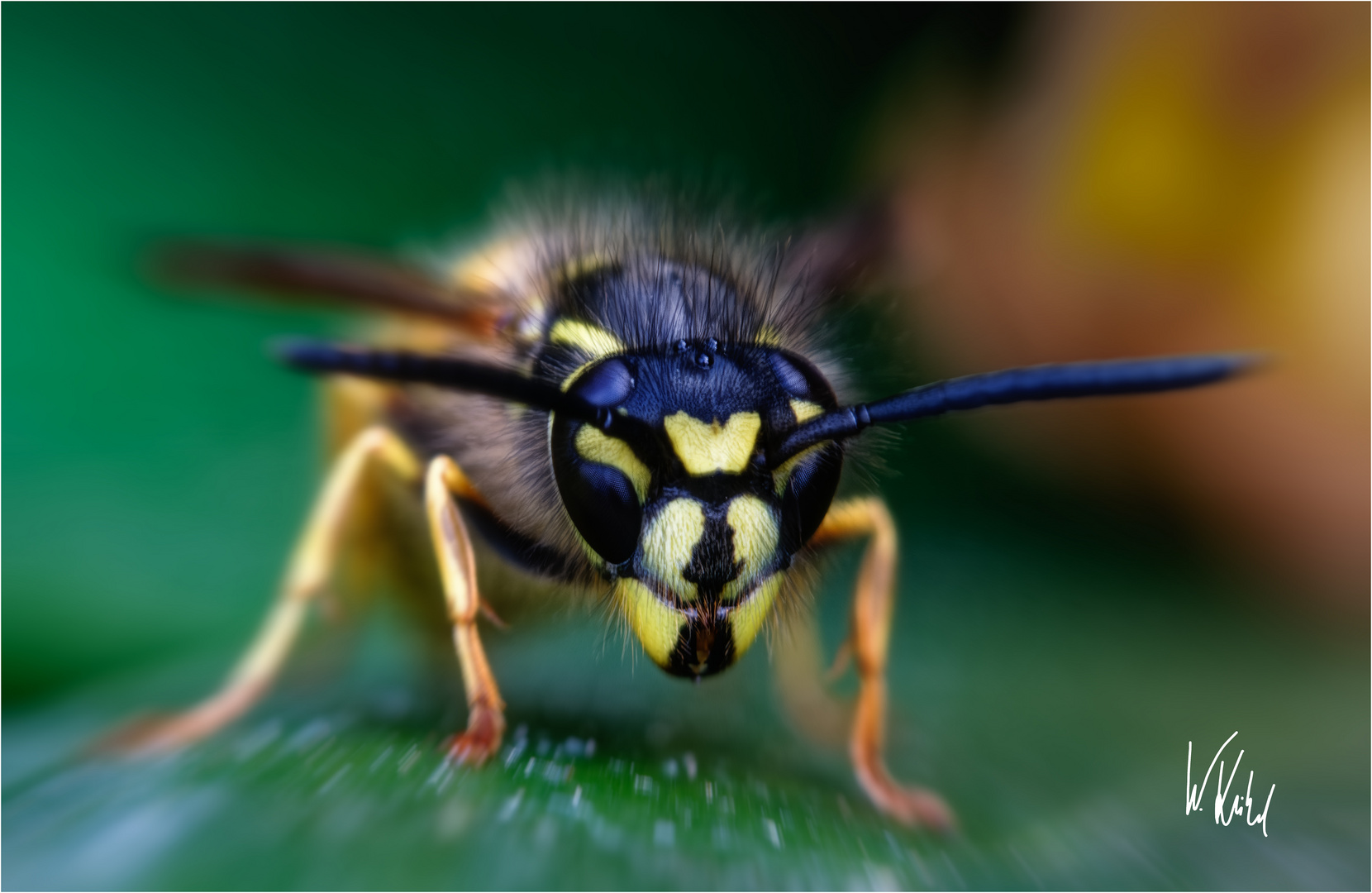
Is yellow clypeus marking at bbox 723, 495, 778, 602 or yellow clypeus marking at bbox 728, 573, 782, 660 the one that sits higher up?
yellow clypeus marking at bbox 723, 495, 778, 602

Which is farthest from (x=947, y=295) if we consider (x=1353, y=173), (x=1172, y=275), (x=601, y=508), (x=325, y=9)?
(x=601, y=508)

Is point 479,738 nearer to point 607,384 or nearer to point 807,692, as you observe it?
point 607,384

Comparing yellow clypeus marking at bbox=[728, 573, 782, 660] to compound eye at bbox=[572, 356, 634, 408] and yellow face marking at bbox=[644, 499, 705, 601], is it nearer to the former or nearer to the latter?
yellow face marking at bbox=[644, 499, 705, 601]

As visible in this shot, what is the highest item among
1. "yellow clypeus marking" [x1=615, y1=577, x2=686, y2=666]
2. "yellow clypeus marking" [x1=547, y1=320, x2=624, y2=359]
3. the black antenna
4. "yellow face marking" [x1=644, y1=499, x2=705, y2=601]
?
"yellow clypeus marking" [x1=547, y1=320, x2=624, y2=359]

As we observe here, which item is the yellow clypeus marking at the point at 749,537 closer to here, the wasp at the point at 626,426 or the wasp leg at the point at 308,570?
the wasp at the point at 626,426
